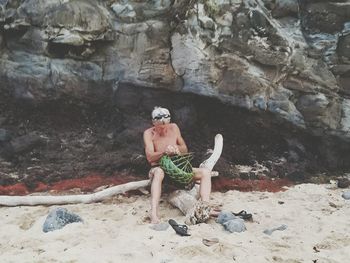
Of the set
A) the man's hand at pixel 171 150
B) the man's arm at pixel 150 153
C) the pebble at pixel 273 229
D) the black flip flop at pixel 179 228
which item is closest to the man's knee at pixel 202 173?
the man's hand at pixel 171 150

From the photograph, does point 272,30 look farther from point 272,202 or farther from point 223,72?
point 272,202

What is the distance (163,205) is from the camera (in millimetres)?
5180

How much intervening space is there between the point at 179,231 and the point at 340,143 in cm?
334

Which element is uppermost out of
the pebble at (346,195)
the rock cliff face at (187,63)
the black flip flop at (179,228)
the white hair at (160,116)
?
the rock cliff face at (187,63)

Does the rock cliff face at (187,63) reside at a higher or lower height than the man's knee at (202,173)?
higher

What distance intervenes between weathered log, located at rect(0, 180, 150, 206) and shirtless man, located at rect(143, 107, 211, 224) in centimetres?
40

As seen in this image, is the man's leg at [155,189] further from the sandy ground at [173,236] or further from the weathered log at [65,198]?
the weathered log at [65,198]

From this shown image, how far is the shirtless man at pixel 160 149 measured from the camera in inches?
191

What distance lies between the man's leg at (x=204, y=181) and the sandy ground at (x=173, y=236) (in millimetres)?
324

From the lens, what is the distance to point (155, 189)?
488cm

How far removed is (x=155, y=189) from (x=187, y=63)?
212cm

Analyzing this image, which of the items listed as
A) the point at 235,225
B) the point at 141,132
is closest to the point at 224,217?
the point at 235,225

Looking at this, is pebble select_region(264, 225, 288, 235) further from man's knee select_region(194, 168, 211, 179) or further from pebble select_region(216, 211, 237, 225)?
man's knee select_region(194, 168, 211, 179)

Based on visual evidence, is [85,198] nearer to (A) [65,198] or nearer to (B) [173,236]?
(A) [65,198]
